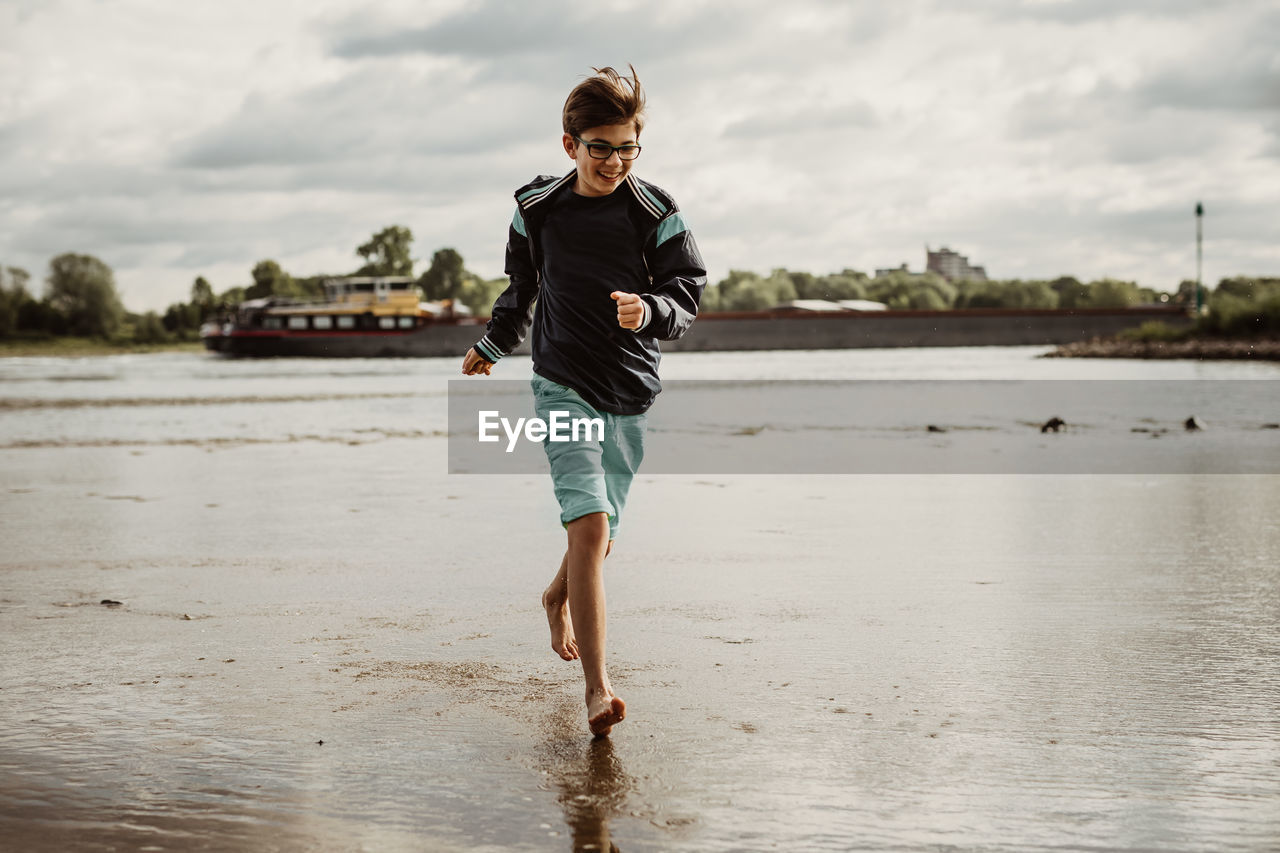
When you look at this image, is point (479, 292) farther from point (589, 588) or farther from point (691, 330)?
point (589, 588)

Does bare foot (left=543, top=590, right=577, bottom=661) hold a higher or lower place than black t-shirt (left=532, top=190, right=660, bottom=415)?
lower

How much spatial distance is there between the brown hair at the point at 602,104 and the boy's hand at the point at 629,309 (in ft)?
1.50

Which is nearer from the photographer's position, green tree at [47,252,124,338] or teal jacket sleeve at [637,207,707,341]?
teal jacket sleeve at [637,207,707,341]

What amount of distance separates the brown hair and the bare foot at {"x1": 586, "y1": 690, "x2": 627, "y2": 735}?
1.34 m

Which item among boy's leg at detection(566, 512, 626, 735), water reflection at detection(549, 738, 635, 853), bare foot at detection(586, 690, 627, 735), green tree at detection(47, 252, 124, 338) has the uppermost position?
Result: green tree at detection(47, 252, 124, 338)

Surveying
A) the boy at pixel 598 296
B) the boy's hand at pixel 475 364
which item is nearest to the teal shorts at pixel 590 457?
the boy at pixel 598 296

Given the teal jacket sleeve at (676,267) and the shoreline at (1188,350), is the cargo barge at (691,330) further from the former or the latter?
the teal jacket sleeve at (676,267)

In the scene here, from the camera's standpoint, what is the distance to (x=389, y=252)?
12725 cm

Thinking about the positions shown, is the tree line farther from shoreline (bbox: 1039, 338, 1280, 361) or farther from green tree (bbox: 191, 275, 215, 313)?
shoreline (bbox: 1039, 338, 1280, 361)

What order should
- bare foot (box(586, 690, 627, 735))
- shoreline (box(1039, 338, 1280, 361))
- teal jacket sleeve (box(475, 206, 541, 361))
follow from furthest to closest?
shoreline (box(1039, 338, 1280, 361)) → teal jacket sleeve (box(475, 206, 541, 361)) → bare foot (box(586, 690, 627, 735))

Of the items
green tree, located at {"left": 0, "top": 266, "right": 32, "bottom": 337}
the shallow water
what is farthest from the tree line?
the shallow water

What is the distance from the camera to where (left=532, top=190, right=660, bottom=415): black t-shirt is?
128 inches

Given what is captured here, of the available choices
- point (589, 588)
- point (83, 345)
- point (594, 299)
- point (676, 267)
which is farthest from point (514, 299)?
point (83, 345)

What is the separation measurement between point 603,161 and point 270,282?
433 feet
